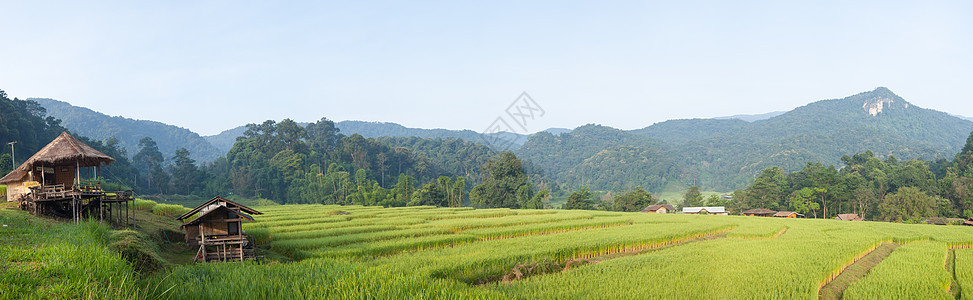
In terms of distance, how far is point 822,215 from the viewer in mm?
64812

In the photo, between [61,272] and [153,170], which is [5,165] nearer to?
[61,272]

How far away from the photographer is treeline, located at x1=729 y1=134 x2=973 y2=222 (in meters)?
56.5

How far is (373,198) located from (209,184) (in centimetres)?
2930

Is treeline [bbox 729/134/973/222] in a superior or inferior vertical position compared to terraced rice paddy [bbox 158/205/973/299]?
inferior

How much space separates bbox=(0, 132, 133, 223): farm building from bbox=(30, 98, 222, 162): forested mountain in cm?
15899

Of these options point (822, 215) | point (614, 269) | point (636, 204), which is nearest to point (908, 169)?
point (822, 215)

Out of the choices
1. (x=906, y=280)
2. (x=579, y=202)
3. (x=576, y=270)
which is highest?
(x=576, y=270)

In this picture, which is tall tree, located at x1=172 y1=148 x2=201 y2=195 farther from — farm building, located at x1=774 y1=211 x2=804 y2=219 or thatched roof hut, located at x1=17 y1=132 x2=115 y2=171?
farm building, located at x1=774 y1=211 x2=804 y2=219

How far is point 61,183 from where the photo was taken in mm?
19547

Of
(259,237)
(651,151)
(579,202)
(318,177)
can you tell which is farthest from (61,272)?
(651,151)

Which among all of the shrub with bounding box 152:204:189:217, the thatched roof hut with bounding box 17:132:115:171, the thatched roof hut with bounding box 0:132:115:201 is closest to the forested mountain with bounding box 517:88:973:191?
the shrub with bounding box 152:204:189:217

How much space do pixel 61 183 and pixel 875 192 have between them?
8841 cm

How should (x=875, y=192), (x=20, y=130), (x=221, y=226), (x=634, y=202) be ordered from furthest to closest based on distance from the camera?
(x=634, y=202)
(x=875, y=192)
(x=20, y=130)
(x=221, y=226)

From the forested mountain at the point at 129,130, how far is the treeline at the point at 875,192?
169693 mm
